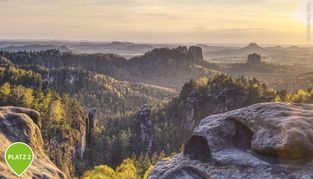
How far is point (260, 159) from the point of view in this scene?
20250mm

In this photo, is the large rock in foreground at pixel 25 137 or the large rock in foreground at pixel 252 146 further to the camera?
the large rock in foreground at pixel 25 137

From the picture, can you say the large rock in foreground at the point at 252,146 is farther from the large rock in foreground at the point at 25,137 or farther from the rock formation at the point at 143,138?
the rock formation at the point at 143,138

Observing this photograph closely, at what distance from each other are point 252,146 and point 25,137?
15234mm

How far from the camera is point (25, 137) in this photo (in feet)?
94.7

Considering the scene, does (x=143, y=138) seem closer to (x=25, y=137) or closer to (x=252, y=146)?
(x=25, y=137)

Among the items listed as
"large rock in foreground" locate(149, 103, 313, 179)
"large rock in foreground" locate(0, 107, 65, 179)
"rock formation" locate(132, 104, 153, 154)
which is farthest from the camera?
"rock formation" locate(132, 104, 153, 154)

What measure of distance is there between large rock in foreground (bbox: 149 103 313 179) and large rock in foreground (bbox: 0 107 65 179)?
716cm

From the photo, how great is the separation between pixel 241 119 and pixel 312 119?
331 cm

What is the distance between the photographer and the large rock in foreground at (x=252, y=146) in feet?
64.6

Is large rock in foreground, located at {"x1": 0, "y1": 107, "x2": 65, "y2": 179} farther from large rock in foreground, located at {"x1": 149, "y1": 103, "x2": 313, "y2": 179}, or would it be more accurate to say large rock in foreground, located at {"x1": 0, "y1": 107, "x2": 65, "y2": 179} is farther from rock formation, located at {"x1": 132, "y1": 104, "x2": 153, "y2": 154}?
rock formation, located at {"x1": 132, "y1": 104, "x2": 153, "y2": 154}

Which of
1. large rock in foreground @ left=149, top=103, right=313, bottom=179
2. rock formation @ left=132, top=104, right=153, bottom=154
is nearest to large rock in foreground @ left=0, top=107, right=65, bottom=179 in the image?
large rock in foreground @ left=149, top=103, right=313, bottom=179

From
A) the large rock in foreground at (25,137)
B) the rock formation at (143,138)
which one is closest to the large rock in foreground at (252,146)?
the large rock in foreground at (25,137)

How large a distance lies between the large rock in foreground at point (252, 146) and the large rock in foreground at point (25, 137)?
23.5 ft

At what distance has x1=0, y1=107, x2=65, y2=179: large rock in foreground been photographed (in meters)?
26.5
